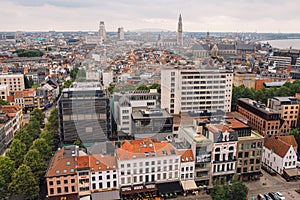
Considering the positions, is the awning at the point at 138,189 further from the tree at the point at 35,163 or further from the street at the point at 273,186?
the street at the point at 273,186

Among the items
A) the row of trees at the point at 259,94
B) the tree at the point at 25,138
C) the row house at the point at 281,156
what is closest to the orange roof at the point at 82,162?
the tree at the point at 25,138

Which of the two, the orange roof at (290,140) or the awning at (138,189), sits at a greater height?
the orange roof at (290,140)

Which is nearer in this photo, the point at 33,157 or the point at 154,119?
the point at 33,157

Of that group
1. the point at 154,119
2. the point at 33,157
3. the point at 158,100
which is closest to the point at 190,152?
the point at 154,119

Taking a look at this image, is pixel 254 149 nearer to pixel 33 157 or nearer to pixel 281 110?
pixel 281 110

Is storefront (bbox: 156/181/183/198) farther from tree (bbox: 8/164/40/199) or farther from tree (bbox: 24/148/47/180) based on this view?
tree (bbox: 24/148/47/180)

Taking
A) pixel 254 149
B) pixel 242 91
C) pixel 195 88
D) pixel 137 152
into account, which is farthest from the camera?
pixel 242 91

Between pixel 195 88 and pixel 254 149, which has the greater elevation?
pixel 195 88
